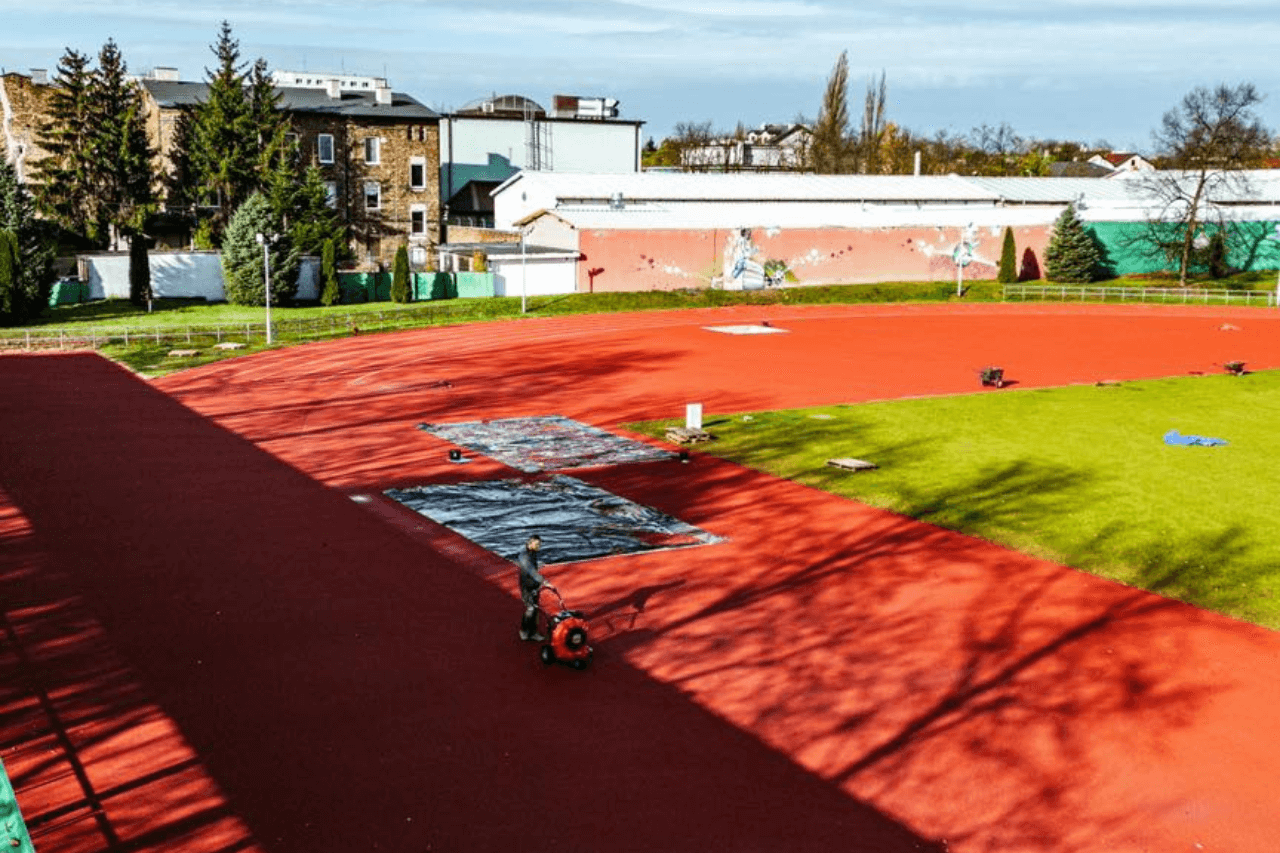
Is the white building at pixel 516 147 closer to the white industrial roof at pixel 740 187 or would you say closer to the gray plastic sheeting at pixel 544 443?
the white industrial roof at pixel 740 187

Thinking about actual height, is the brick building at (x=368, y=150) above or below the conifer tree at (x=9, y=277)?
above

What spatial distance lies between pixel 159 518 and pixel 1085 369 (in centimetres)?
3454

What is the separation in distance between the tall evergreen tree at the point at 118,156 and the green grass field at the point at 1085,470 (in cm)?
4999

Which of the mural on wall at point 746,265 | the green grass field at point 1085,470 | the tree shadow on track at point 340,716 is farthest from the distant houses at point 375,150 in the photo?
the tree shadow on track at point 340,716

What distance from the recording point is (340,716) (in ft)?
46.2

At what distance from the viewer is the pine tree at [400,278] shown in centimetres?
6256

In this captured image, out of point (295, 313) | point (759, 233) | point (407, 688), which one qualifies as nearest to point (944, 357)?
point (759, 233)

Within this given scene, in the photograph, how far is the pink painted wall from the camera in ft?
218

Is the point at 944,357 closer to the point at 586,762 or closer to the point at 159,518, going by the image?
the point at 159,518

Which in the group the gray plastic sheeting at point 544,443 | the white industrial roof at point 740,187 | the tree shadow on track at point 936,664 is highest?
the white industrial roof at point 740,187

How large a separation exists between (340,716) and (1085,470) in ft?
64.9

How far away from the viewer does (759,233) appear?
71062 millimetres

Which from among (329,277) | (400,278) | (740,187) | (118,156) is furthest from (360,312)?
(740,187)

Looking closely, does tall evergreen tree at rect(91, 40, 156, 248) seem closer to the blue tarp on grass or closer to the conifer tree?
the conifer tree
